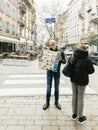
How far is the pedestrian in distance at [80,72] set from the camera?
15.4ft

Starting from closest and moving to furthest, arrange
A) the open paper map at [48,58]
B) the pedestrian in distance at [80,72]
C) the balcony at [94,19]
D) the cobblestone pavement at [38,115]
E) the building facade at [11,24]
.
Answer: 1. the cobblestone pavement at [38,115]
2. the pedestrian in distance at [80,72]
3. the open paper map at [48,58]
4. the building facade at [11,24]
5. the balcony at [94,19]

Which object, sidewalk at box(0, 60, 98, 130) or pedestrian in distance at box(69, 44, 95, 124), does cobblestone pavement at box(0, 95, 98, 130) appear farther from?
pedestrian in distance at box(69, 44, 95, 124)

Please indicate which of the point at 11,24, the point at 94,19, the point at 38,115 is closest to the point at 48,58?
the point at 38,115

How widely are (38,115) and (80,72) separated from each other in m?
1.41

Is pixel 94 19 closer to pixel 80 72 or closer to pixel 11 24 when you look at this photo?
pixel 11 24

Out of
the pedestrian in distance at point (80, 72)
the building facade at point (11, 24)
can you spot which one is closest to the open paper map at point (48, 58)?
the pedestrian in distance at point (80, 72)

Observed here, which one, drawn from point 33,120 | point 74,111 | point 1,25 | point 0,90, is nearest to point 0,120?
point 33,120

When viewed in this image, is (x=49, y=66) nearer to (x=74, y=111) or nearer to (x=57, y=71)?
(x=57, y=71)

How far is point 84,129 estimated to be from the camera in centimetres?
445

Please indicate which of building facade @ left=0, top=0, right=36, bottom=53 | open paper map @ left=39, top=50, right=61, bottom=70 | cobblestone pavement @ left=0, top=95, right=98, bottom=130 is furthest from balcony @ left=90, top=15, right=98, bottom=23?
open paper map @ left=39, top=50, right=61, bottom=70

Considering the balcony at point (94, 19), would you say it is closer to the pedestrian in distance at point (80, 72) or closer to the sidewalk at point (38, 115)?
the sidewalk at point (38, 115)

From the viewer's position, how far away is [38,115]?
5.25 metres

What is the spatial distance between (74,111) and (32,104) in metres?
1.52

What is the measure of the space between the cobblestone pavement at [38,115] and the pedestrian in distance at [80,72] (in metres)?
0.30
